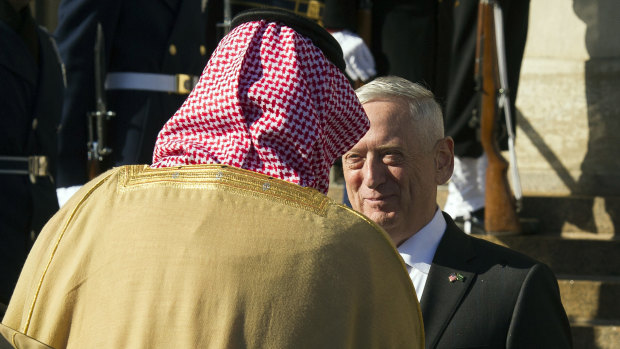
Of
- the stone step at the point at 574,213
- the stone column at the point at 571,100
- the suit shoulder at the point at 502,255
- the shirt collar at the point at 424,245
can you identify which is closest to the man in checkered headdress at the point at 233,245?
the suit shoulder at the point at 502,255

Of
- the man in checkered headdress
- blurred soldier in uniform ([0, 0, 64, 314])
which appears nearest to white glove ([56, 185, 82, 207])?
blurred soldier in uniform ([0, 0, 64, 314])

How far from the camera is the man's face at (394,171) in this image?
325 centimetres

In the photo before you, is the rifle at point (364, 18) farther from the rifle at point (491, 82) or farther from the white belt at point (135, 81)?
the white belt at point (135, 81)

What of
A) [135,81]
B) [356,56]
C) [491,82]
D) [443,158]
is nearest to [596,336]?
[491,82]

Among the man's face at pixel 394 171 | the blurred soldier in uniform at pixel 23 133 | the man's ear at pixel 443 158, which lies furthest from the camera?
the blurred soldier in uniform at pixel 23 133

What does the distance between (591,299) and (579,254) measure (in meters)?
0.47

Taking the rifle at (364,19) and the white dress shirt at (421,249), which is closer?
the white dress shirt at (421,249)

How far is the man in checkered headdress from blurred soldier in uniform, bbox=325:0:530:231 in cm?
378

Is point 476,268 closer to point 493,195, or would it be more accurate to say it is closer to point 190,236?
point 190,236

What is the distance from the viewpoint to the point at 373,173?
327 cm

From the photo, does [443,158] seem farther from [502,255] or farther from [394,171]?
[502,255]

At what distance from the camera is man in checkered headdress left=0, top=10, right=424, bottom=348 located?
1.65m

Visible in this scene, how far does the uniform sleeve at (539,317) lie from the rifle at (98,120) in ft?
9.08

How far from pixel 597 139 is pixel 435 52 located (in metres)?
1.52
